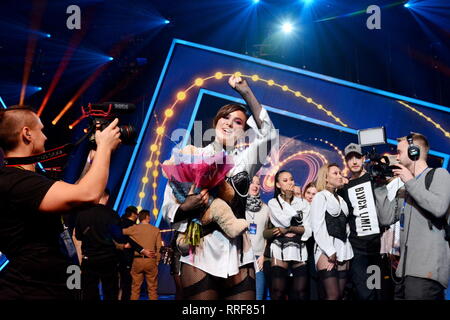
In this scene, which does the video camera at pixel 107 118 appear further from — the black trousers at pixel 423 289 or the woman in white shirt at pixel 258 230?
the woman in white shirt at pixel 258 230

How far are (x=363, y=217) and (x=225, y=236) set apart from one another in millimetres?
2696

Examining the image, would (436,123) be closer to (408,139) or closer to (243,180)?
Result: (408,139)

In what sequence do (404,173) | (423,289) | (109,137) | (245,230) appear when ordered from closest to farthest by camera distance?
(109,137) < (245,230) < (423,289) < (404,173)

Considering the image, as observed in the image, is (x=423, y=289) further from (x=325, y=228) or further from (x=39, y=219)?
(x=39, y=219)

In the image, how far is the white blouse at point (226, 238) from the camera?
269cm

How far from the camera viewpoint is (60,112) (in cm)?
979

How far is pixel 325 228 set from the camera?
5223mm

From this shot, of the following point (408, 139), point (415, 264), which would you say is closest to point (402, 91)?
point (408, 139)

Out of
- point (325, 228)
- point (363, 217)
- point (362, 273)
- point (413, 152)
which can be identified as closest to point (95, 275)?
point (325, 228)

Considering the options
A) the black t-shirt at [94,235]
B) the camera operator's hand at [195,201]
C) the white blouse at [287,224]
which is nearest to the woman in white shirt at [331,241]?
the white blouse at [287,224]

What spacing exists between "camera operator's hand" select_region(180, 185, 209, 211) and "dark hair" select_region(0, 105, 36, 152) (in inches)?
36.6

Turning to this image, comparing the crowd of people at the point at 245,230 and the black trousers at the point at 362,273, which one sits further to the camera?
the black trousers at the point at 362,273
